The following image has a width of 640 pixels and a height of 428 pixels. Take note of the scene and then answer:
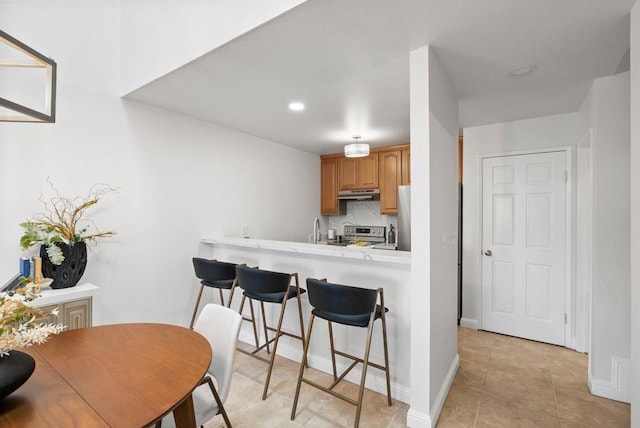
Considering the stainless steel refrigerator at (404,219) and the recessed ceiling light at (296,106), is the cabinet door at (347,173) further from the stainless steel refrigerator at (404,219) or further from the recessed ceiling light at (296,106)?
the recessed ceiling light at (296,106)

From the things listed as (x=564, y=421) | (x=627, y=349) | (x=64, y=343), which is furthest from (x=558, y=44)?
(x=64, y=343)

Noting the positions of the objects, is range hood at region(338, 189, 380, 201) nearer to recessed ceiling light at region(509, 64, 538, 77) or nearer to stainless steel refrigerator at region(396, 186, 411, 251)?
stainless steel refrigerator at region(396, 186, 411, 251)

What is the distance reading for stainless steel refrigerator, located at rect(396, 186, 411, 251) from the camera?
3.91 meters

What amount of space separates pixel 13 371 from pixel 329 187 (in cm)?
441

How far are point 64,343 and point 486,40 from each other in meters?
2.76

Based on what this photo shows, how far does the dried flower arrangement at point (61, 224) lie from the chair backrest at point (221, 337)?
1275 mm

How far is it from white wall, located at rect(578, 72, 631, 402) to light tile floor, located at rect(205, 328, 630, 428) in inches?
10.2

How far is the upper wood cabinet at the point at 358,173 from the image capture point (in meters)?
4.63

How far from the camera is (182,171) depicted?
3115mm

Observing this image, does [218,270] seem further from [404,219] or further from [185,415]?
[404,219]

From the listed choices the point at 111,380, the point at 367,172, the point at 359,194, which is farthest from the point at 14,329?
the point at 367,172

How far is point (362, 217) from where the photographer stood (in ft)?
16.5

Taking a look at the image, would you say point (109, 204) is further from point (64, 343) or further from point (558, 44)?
point (558, 44)

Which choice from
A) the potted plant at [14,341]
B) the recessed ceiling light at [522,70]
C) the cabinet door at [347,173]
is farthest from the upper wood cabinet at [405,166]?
the potted plant at [14,341]
